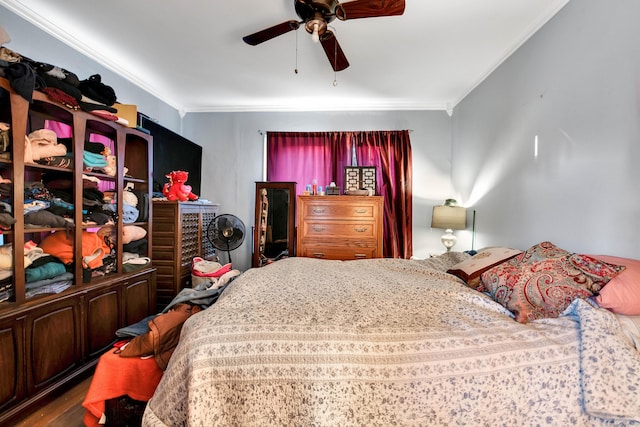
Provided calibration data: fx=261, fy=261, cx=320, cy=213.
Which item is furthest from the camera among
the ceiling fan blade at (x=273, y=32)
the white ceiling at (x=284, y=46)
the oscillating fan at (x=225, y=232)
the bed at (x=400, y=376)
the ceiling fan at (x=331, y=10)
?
the oscillating fan at (x=225, y=232)

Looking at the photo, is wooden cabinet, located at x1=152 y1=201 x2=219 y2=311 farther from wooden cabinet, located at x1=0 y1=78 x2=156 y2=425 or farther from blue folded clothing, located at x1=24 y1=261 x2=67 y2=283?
blue folded clothing, located at x1=24 y1=261 x2=67 y2=283

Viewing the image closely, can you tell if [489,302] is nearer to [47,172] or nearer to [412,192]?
[412,192]

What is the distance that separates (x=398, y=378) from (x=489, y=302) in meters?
0.62

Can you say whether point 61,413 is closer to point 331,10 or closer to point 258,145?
point 331,10

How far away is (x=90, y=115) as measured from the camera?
1754 mm

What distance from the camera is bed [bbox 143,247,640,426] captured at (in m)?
0.88

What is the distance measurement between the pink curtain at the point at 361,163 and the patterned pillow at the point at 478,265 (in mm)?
1658

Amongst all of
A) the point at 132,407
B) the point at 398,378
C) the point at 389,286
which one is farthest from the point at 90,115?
the point at 398,378

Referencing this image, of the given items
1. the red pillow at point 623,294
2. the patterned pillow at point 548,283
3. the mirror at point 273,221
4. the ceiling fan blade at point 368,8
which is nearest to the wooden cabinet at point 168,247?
the mirror at point 273,221

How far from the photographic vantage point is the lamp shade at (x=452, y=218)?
279cm

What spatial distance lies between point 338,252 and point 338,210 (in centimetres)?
50

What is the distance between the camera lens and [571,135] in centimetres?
162

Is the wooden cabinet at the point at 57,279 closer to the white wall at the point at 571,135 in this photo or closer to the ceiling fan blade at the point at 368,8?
the ceiling fan blade at the point at 368,8

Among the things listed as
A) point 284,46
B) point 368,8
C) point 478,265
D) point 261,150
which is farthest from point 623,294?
point 261,150
